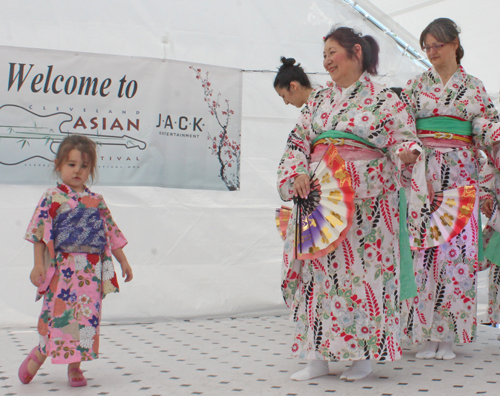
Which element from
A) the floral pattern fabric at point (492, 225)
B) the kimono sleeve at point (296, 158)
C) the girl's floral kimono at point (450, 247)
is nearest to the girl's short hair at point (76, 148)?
the kimono sleeve at point (296, 158)

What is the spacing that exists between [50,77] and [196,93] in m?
0.85

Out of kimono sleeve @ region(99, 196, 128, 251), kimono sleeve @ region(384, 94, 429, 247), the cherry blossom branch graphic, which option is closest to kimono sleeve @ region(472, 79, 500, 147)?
kimono sleeve @ region(384, 94, 429, 247)

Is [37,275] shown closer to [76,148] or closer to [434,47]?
[76,148]

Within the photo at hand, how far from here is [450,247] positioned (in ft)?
9.33

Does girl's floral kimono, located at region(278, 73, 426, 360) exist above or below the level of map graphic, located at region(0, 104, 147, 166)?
below

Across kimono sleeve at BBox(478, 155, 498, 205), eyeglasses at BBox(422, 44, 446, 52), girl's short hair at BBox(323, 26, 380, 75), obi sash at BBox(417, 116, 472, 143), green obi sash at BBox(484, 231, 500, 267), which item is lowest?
green obi sash at BBox(484, 231, 500, 267)

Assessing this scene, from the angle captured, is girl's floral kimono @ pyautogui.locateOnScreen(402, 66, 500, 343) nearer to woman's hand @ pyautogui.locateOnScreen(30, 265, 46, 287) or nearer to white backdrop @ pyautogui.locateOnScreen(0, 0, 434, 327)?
white backdrop @ pyautogui.locateOnScreen(0, 0, 434, 327)

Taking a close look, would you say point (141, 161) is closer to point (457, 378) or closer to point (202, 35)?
point (202, 35)

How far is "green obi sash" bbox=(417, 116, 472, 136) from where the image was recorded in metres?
2.82

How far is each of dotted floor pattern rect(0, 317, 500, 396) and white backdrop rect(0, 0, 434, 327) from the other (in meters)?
0.33

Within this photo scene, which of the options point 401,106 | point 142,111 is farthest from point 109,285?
point 142,111

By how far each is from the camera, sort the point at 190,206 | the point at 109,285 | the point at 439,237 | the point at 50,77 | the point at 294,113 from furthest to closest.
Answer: the point at 294,113
the point at 190,206
the point at 50,77
the point at 439,237
the point at 109,285

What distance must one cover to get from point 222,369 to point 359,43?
54.8 inches

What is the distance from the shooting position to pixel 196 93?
3.82 meters
